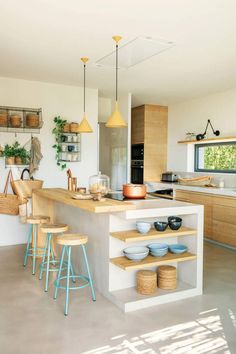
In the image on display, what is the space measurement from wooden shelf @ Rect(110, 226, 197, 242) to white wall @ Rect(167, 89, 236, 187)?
295 cm

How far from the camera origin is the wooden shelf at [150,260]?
2984 mm

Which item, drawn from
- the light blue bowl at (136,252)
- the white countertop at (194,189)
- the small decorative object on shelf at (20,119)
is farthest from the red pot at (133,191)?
the small decorative object on shelf at (20,119)

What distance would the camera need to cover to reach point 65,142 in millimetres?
5715

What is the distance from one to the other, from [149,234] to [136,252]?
0.73ft

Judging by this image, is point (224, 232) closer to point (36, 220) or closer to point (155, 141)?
point (155, 141)

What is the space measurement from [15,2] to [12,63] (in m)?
1.77

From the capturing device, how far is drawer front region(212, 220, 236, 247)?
5.18 metres

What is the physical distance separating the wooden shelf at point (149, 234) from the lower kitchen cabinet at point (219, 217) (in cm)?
209

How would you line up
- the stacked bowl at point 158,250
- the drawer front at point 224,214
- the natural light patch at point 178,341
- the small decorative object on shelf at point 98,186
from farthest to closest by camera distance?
1. the drawer front at point 224,214
2. the small decorative object on shelf at point 98,186
3. the stacked bowl at point 158,250
4. the natural light patch at point 178,341

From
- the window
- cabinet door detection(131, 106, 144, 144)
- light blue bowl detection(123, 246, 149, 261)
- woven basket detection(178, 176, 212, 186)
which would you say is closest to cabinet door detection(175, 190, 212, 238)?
woven basket detection(178, 176, 212, 186)

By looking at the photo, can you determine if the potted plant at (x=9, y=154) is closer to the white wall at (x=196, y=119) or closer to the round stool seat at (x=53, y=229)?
the round stool seat at (x=53, y=229)

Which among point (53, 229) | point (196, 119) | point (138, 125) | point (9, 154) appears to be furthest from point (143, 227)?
point (138, 125)

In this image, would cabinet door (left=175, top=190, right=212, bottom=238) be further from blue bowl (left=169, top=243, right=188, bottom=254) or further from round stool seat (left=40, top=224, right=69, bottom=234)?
round stool seat (left=40, top=224, right=69, bottom=234)

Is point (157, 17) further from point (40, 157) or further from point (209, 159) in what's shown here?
point (209, 159)
